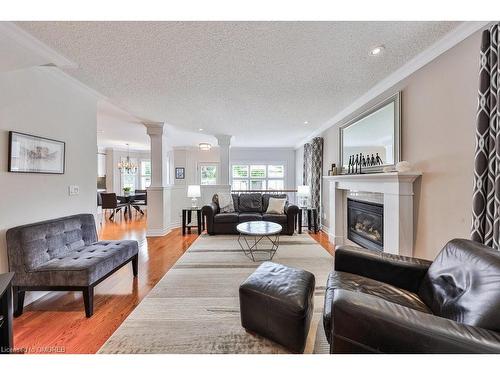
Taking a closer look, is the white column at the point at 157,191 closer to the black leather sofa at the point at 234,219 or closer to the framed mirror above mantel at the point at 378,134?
the black leather sofa at the point at 234,219

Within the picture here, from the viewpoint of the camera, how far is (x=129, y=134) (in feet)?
19.6

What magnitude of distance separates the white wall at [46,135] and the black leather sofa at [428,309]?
9.22 ft

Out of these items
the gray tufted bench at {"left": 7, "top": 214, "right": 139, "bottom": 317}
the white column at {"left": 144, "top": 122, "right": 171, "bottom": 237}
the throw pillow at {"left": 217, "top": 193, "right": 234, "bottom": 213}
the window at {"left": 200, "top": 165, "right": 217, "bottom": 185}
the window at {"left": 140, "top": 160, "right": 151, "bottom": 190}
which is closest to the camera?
the gray tufted bench at {"left": 7, "top": 214, "right": 139, "bottom": 317}

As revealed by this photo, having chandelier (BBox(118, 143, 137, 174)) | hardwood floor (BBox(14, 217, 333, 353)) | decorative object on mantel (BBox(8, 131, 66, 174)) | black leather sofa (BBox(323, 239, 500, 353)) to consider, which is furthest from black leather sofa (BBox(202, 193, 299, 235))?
chandelier (BBox(118, 143, 137, 174))

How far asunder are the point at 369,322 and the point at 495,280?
67cm

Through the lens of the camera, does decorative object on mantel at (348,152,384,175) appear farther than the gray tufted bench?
Yes

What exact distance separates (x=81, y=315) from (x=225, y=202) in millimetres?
3449

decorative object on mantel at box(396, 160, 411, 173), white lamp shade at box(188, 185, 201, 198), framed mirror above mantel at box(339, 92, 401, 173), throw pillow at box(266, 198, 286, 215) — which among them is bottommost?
throw pillow at box(266, 198, 286, 215)

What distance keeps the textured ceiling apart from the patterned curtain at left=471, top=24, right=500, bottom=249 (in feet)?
1.56

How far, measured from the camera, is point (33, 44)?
180 centimetres

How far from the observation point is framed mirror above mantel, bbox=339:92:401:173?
2605 millimetres

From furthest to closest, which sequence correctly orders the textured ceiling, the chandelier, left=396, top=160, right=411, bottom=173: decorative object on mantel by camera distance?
the chandelier, left=396, top=160, right=411, bottom=173: decorative object on mantel, the textured ceiling

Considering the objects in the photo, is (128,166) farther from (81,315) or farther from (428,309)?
(428,309)

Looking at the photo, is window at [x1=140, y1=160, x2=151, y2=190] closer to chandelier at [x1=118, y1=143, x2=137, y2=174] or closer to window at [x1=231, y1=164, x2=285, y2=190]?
chandelier at [x1=118, y1=143, x2=137, y2=174]
